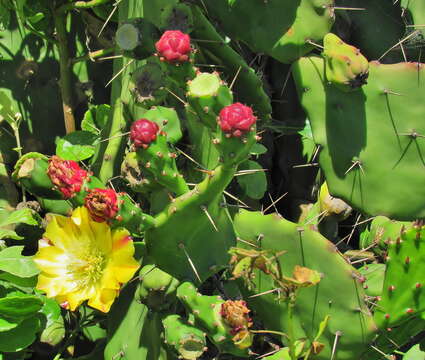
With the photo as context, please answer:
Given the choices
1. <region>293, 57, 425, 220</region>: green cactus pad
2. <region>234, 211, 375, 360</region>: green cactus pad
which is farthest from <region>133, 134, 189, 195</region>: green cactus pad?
<region>293, 57, 425, 220</region>: green cactus pad

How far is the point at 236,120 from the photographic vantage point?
112cm

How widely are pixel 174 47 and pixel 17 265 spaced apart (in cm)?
58

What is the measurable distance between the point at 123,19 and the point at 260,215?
536 mm

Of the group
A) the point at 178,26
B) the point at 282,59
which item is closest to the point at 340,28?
the point at 282,59

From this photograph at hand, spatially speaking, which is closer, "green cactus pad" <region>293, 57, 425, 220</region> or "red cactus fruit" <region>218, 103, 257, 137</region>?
"red cactus fruit" <region>218, 103, 257, 137</region>

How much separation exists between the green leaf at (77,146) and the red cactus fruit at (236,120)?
2.18 ft

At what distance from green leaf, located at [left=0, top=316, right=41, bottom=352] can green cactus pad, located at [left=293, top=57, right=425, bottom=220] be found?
74cm

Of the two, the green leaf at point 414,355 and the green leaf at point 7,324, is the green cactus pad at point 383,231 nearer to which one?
the green leaf at point 414,355

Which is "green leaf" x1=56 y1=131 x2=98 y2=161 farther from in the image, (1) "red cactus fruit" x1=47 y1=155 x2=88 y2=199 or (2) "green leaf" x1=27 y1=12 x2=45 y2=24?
(1) "red cactus fruit" x1=47 y1=155 x2=88 y2=199

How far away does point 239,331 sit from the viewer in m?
1.20

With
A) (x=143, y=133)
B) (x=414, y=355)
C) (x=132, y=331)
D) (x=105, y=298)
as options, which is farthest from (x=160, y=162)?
(x=414, y=355)

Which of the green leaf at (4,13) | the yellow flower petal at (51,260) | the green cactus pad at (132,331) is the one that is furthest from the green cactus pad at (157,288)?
the green leaf at (4,13)

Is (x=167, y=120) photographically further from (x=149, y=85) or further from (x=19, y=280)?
(x=19, y=280)

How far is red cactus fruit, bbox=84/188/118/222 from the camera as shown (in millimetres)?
1211
